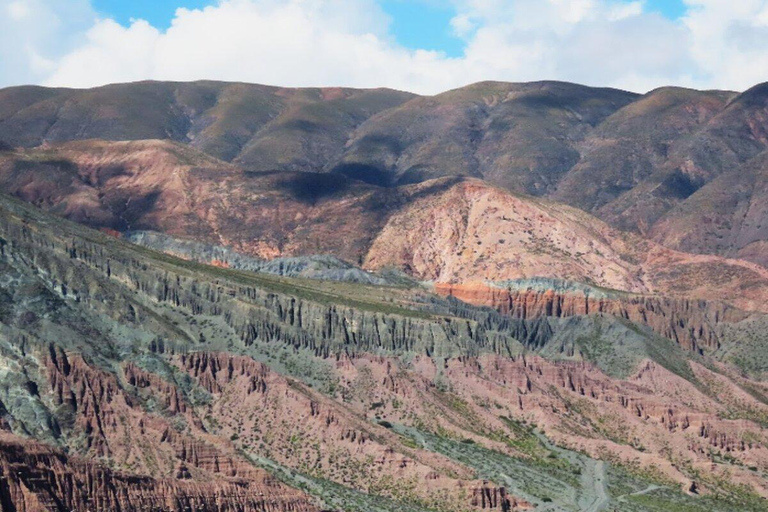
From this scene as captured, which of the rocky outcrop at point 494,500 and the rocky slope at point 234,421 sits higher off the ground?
the rocky slope at point 234,421

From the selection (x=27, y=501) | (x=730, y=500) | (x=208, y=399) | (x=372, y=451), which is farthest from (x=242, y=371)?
(x=27, y=501)

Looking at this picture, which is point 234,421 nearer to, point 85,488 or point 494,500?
point 494,500

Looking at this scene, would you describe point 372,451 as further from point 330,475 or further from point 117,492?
point 117,492

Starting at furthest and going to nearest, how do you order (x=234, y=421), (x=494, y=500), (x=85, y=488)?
(x=234, y=421)
(x=494, y=500)
(x=85, y=488)

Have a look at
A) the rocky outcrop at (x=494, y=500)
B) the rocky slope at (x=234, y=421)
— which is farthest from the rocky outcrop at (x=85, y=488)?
the rocky outcrop at (x=494, y=500)

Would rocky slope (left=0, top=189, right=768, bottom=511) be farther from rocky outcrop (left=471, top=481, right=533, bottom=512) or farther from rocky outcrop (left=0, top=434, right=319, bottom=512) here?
rocky outcrop (left=0, top=434, right=319, bottom=512)

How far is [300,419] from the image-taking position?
17712cm

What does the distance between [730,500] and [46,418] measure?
247ft

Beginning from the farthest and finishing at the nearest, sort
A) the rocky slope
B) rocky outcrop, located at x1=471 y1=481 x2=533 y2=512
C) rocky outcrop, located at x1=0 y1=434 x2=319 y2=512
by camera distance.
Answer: rocky outcrop, located at x1=471 y1=481 x2=533 y2=512 < the rocky slope < rocky outcrop, located at x1=0 y1=434 x2=319 y2=512

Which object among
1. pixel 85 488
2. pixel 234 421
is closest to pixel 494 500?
pixel 234 421

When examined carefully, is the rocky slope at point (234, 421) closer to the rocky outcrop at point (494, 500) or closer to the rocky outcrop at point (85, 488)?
the rocky outcrop at point (494, 500)

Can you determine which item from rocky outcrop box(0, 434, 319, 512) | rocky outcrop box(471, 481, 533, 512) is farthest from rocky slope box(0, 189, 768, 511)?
rocky outcrop box(0, 434, 319, 512)

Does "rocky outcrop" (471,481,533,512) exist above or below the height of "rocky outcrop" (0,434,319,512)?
below

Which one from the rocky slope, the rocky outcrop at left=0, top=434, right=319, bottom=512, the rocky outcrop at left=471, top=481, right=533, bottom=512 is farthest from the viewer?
the rocky outcrop at left=471, top=481, right=533, bottom=512
